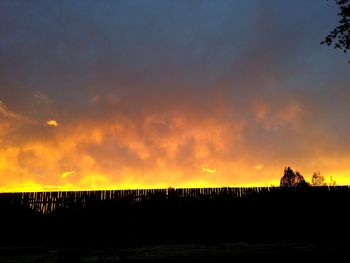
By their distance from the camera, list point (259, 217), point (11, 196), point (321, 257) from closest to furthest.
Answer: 1. point (321, 257)
2. point (11, 196)
3. point (259, 217)

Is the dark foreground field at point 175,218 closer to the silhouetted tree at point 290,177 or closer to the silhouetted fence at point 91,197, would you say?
the silhouetted fence at point 91,197

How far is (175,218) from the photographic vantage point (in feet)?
44.9

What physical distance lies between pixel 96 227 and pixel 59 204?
71.8 inches

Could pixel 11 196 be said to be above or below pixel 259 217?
above

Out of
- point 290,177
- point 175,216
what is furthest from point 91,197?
point 290,177

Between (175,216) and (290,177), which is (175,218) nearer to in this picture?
(175,216)

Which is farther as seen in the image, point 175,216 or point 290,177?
point 290,177

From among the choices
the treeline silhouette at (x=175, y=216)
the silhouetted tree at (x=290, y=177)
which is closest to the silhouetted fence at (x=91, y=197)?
the treeline silhouette at (x=175, y=216)

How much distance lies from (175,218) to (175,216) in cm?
8

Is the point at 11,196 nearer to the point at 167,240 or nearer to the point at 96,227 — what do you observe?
the point at 96,227

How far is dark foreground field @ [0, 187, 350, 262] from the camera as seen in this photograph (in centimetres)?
1305

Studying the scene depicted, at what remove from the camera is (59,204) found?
1332 cm

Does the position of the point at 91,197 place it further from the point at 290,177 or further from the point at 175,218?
the point at 290,177

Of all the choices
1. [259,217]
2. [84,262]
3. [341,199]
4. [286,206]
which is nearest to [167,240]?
[259,217]
